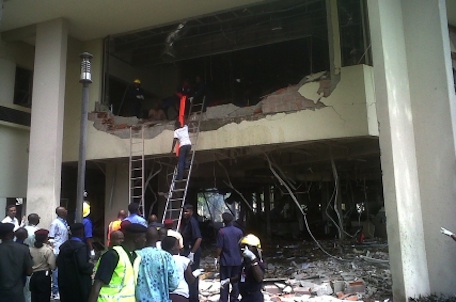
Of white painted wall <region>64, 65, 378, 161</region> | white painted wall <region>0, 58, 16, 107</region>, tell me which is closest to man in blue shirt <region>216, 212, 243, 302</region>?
white painted wall <region>64, 65, 378, 161</region>

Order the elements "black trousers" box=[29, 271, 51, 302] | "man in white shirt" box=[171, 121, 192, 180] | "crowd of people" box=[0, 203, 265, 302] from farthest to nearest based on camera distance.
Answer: "man in white shirt" box=[171, 121, 192, 180], "black trousers" box=[29, 271, 51, 302], "crowd of people" box=[0, 203, 265, 302]

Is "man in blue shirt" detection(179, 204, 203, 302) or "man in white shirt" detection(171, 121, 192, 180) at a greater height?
"man in white shirt" detection(171, 121, 192, 180)

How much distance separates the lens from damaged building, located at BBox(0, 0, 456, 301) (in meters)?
7.43

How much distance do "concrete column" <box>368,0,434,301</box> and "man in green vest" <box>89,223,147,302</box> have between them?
188 inches

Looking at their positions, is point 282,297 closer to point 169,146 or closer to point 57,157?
point 169,146

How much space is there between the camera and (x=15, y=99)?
1208cm

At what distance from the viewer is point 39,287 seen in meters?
5.48

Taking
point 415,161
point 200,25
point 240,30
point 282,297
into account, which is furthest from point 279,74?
point 282,297

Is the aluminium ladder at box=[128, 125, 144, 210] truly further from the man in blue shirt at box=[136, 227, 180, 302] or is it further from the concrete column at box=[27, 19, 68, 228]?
the man in blue shirt at box=[136, 227, 180, 302]

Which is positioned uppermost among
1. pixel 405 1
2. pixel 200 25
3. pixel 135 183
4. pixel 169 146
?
pixel 200 25

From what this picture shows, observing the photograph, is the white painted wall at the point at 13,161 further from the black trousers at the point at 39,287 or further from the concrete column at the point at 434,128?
the concrete column at the point at 434,128

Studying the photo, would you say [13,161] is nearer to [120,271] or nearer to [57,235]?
[57,235]

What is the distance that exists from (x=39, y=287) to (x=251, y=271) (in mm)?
2822

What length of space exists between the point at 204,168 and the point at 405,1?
7425 mm
